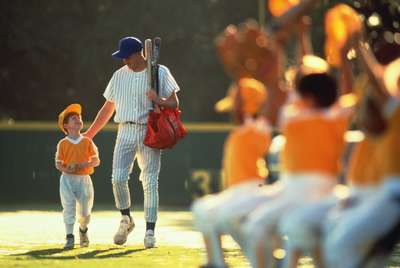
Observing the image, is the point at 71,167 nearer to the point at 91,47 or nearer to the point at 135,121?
the point at 135,121

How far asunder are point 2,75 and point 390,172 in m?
31.7

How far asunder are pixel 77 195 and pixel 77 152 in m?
0.44

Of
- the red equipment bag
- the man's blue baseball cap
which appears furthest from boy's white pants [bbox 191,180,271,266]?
the man's blue baseball cap

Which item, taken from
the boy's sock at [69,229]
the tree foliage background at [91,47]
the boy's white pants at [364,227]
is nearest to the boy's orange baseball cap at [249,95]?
the boy's white pants at [364,227]

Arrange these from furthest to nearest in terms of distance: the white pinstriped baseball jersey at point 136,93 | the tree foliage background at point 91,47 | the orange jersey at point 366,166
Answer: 1. the tree foliage background at point 91,47
2. the white pinstriped baseball jersey at point 136,93
3. the orange jersey at point 366,166

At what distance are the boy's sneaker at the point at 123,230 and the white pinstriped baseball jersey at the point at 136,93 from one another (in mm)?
1022

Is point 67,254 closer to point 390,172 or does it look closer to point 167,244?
point 167,244

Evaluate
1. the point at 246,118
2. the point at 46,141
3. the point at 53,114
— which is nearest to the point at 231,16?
the point at 53,114

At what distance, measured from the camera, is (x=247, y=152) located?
839cm

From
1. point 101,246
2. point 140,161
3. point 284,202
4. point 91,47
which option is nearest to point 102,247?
point 101,246

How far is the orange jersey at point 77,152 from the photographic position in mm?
14516

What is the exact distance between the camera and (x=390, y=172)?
7289 millimetres

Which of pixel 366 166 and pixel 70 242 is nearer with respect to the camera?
pixel 366 166

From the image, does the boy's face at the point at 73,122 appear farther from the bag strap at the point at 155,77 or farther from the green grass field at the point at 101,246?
the green grass field at the point at 101,246
